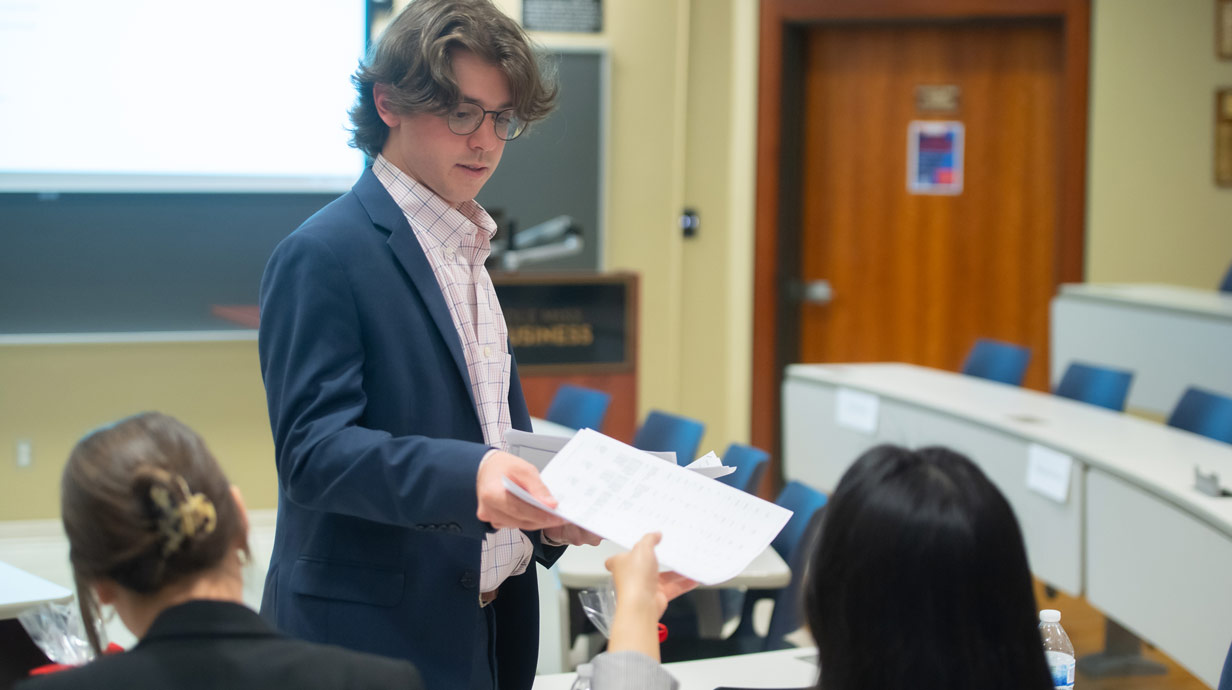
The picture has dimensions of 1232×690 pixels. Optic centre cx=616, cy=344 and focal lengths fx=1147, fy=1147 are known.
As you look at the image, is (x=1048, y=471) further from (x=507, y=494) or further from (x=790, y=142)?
(x=790, y=142)

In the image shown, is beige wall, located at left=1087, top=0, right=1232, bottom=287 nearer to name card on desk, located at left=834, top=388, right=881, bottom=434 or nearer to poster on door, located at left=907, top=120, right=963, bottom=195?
poster on door, located at left=907, top=120, right=963, bottom=195

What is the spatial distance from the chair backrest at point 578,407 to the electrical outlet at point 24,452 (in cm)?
232

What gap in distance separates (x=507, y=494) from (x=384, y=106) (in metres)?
0.53

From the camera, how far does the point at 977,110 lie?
19.5ft

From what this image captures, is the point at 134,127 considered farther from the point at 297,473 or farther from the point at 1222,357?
the point at 1222,357

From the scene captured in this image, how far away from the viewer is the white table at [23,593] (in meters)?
2.06

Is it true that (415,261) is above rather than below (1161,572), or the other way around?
above

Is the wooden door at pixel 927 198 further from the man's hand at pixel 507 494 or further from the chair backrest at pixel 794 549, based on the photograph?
the man's hand at pixel 507 494

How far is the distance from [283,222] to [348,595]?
3.95 metres

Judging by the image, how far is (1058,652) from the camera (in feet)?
5.46

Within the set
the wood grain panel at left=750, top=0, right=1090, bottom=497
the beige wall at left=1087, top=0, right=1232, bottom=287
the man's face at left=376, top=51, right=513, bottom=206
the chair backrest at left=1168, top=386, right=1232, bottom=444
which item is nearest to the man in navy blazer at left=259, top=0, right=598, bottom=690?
the man's face at left=376, top=51, right=513, bottom=206

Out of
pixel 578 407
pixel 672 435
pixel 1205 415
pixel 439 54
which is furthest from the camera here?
pixel 578 407

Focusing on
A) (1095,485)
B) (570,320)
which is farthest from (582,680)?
(570,320)

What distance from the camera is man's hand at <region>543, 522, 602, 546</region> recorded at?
1.43 metres
